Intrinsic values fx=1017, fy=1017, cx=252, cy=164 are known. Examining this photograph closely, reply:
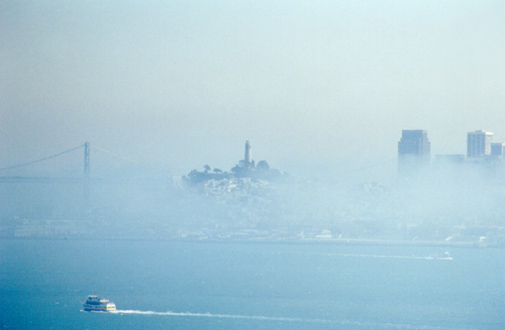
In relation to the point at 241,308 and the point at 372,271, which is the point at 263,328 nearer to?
the point at 241,308

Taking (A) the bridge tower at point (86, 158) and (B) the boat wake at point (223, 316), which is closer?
(B) the boat wake at point (223, 316)

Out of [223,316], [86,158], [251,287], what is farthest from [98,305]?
[86,158]

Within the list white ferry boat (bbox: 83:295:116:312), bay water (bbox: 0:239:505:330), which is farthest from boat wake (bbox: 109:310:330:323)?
white ferry boat (bbox: 83:295:116:312)

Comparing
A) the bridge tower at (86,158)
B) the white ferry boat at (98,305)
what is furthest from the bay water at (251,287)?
the bridge tower at (86,158)

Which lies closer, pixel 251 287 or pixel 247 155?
pixel 251 287

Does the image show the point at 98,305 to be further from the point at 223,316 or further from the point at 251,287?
the point at 251,287

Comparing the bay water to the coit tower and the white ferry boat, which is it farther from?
the coit tower

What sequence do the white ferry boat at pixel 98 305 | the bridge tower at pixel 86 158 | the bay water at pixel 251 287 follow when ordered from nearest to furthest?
the bay water at pixel 251 287 → the white ferry boat at pixel 98 305 → the bridge tower at pixel 86 158

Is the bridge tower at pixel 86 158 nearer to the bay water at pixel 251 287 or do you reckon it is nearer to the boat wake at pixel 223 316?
the bay water at pixel 251 287

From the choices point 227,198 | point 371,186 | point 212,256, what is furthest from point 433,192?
point 212,256
